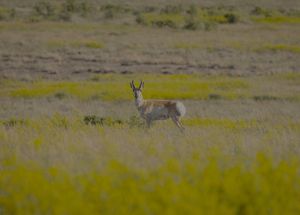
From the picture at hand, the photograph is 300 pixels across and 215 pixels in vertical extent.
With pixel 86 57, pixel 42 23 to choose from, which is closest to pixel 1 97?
pixel 86 57

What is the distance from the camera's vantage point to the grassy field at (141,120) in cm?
Answer: 758

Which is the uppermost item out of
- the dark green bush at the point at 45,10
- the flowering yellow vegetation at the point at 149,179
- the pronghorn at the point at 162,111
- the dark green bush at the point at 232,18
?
the flowering yellow vegetation at the point at 149,179

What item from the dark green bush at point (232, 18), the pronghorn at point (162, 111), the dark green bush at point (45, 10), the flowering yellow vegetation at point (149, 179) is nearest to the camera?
the flowering yellow vegetation at point (149, 179)

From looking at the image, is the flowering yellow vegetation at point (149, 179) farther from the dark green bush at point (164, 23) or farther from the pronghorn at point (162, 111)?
the dark green bush at point (164, 23)

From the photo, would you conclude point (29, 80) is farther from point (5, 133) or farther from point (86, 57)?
point (5, 133)

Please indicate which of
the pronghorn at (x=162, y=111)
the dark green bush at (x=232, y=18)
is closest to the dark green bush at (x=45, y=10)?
→ the dark green bush at (x=232, y=18)

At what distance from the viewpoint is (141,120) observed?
61.8 ft

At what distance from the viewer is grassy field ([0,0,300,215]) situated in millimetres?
7582

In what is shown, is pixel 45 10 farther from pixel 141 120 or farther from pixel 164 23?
pixel 141 120

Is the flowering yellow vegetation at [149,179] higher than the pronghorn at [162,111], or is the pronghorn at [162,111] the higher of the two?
the flowering yellow vegetation at [149,179]

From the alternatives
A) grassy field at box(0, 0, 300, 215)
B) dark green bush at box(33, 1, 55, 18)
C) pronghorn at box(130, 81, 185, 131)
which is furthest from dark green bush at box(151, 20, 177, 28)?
pronghorn at box(130, 81, 185, 131)

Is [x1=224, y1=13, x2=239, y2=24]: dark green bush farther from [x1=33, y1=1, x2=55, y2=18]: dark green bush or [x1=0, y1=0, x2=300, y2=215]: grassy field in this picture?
[x1=33, y1=1, x2=55, y2=18]: dark green bush

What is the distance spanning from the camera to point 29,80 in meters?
31.9

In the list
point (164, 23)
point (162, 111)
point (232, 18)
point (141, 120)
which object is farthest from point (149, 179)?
point (232, 18)
